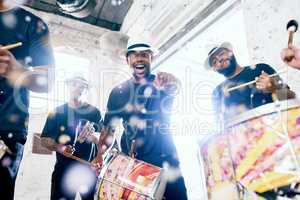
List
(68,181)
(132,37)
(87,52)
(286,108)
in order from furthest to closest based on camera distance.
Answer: (87,52) < (132,37) < (68,181) < (286,108)

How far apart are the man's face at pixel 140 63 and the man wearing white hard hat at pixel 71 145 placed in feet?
2.97

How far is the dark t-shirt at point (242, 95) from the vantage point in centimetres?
219

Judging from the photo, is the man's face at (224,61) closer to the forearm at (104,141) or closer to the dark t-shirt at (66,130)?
the forearm at (104,141)

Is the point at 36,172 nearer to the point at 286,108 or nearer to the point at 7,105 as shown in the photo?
the point at 7,105

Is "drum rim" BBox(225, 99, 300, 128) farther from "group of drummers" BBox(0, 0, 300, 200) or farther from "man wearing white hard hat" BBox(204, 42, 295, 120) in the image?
"man wearing white hard hat" BBox(204, 42, 295, 120)

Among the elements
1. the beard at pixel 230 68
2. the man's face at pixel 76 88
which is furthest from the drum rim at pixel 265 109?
the man's face at pixel 76 88

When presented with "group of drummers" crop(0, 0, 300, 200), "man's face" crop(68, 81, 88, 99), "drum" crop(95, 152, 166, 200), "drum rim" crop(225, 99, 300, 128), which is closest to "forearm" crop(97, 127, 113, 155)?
"group of drummers" crop(0, 0, 300, 200)

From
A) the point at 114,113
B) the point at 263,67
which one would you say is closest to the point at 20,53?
the point at 114,113

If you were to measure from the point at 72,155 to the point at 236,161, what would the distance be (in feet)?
6.90

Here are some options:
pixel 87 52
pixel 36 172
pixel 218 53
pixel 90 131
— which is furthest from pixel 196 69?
pixel 36 172

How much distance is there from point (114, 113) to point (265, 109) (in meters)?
1.47

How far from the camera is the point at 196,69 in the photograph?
3758 mm

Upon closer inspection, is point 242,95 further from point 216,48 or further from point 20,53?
point 20,53

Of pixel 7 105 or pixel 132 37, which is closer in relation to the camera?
pixel 7 105
